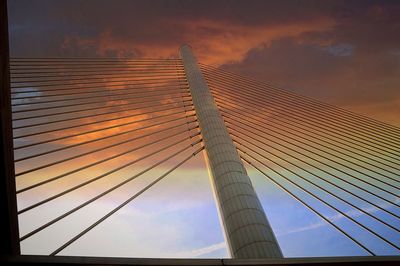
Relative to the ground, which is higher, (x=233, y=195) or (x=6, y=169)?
(x=233, y=195)

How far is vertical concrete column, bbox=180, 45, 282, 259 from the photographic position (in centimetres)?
534

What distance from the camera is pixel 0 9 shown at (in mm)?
2973

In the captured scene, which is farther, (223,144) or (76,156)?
(223,144)

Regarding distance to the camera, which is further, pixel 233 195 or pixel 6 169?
pixel 233 195

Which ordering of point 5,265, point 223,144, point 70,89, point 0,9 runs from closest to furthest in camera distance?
point 5,265 → point 0,9 → point 223,144 → point 70,89

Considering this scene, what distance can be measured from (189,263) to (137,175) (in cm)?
333

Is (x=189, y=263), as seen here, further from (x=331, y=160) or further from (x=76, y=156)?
(x=331, y=160)

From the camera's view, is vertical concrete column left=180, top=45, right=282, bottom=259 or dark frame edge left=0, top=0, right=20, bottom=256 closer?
dark frame edge left=0, top=0, right=20, bottom=256

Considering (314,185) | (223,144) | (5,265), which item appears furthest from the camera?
(223,144)

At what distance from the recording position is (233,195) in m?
6.30

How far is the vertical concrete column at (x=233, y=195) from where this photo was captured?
5344 mm

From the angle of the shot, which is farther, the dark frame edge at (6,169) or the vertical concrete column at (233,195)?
the vertical concrete column at (233,195)

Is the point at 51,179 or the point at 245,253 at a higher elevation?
the point at 51,179

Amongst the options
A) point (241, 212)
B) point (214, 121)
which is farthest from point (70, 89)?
point (241, 212)
